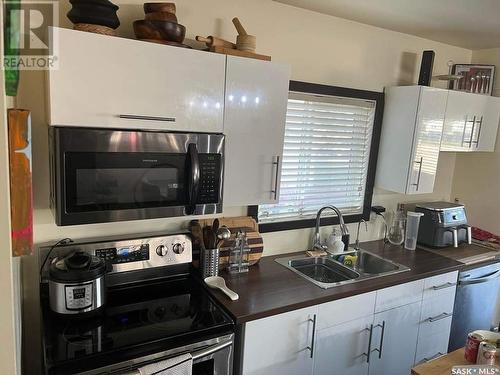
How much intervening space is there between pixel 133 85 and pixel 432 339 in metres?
2.35

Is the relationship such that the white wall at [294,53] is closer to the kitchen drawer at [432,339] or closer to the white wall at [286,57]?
the white wall at [286,57]

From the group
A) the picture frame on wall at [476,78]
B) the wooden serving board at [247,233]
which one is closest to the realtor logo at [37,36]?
the wooden serving board at [247,233]

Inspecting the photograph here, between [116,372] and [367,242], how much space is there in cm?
206

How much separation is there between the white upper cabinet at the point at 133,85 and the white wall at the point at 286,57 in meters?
0.35

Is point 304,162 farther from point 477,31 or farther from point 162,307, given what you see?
point 477,31

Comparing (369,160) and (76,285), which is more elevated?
(369,160)

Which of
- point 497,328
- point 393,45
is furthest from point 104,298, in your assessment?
point 497,328

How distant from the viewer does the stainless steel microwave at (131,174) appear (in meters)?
1.41

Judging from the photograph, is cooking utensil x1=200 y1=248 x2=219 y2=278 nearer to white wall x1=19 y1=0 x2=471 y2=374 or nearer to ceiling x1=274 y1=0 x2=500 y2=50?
white wall x1=19 y1=0 x2=471 y2=374

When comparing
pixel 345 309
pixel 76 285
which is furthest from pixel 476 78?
pixel 76 285

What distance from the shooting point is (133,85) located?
1.49 m

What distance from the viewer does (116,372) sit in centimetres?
133

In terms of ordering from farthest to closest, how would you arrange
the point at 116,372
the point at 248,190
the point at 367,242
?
the point at 367,242 → the point at 248,190 → the point at 116,372

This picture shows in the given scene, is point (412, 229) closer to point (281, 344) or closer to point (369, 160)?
point (369, 160)
